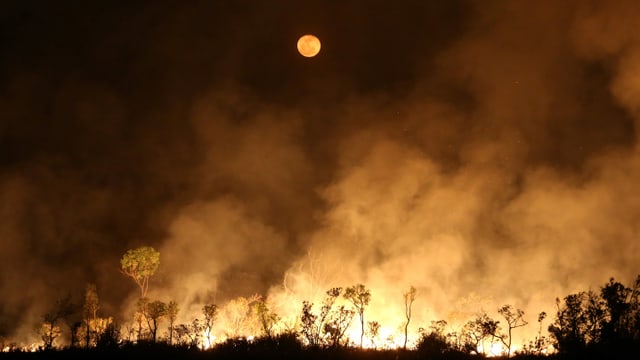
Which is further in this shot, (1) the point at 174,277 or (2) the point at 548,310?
(1) the point at 174,277

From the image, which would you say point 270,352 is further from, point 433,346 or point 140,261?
point 140,261

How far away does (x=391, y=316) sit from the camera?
42219 millimetres

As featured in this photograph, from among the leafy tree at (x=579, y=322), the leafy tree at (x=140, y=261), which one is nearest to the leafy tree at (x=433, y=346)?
the leafy tree at (x=579, y=322)

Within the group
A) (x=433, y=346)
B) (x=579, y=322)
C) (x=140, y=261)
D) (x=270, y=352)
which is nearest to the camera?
(x=270, y=352)

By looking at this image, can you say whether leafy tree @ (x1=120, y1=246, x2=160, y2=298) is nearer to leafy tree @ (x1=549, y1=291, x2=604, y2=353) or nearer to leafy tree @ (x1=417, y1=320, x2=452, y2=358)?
leafy tree @ (x1=417, y1=320, x2=452, y2=358)

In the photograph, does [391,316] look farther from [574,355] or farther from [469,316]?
[574,355]

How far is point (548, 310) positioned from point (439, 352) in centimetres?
2470

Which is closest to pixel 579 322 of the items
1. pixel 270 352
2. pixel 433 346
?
pixel 433 346

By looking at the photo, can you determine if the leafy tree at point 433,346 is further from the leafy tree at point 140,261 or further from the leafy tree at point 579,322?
the leafy tree at point 140,261

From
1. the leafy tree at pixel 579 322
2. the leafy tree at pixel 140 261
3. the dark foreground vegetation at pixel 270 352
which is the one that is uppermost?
the leafy tree at pixel 140 261

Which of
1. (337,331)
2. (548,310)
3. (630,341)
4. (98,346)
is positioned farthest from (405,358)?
(548,310)

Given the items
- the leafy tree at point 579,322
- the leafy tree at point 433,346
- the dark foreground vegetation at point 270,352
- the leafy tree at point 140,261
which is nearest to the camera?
the dark foreground vegetation at point 270,352

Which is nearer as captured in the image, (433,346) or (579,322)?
(579,322)

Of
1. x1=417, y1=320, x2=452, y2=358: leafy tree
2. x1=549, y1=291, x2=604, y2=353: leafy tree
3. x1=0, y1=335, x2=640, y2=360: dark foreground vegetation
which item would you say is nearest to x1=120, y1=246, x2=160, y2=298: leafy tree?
x1=0, y1=335, x2=640, y2=360: dark foreground vegetation
